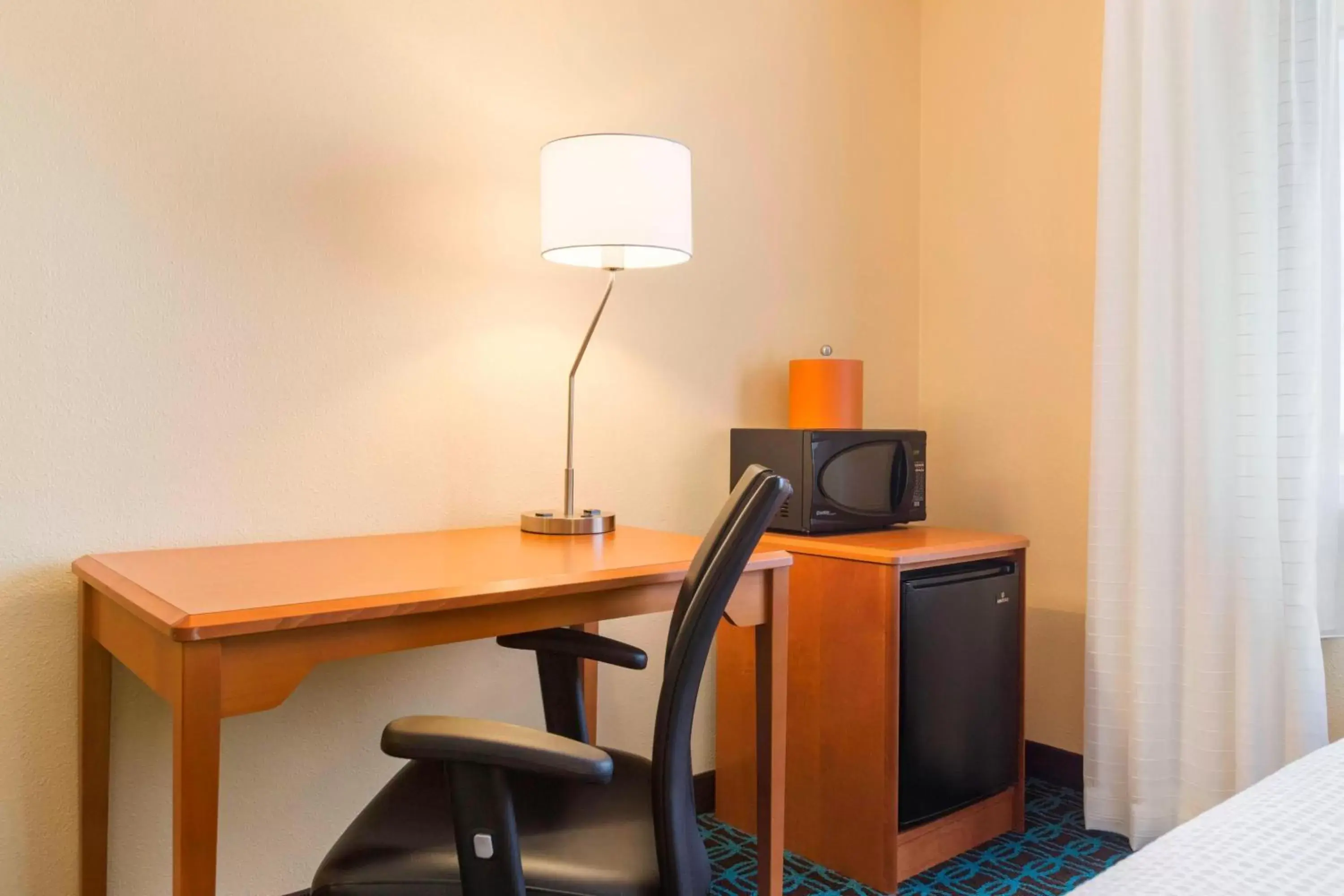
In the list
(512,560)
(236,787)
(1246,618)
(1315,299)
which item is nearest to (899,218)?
(1315,299)

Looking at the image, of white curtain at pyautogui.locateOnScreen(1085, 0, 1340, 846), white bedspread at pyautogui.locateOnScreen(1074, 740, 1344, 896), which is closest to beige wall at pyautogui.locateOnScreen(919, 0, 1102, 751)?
white curtain at pyautogui.locateOnScreen(1085, 0, 1340, 846)

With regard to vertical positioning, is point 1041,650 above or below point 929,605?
below

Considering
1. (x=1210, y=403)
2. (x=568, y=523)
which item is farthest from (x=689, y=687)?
(x=1210, y=403)

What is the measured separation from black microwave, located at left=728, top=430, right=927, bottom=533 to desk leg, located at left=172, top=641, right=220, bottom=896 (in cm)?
140

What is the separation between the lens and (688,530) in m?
2.49

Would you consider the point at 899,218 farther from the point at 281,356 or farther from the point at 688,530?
the point at 281,356

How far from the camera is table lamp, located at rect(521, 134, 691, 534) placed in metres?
1.79

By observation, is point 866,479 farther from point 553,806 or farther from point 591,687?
point 553,806

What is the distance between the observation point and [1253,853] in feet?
2.58

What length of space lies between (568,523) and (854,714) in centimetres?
76

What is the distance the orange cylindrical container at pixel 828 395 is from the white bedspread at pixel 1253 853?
1.53 meters

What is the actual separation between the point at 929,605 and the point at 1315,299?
103 centimetres

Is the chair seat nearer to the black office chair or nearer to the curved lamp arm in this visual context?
the black office chair

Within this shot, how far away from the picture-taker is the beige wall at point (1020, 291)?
262cm
